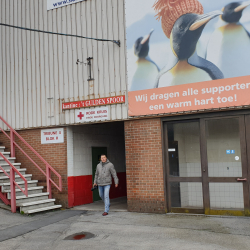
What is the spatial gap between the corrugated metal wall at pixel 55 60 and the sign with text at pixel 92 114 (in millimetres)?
197

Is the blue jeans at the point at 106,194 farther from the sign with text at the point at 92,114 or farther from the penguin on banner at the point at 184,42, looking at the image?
the penguin on banner at the point at 184,42

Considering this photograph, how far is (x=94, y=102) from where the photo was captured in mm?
10688

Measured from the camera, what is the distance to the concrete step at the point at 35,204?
393 inches

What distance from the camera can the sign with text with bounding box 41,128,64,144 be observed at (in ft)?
37.7

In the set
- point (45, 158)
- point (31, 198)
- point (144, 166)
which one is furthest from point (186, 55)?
point (31, 198)

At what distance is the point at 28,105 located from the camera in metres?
12.1

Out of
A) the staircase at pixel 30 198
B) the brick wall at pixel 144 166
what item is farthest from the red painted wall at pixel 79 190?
the brick wall at pixel 144 166

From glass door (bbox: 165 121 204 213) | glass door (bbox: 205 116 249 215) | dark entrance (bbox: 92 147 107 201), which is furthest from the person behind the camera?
dark entrance (bbox: 92 147 107 201)

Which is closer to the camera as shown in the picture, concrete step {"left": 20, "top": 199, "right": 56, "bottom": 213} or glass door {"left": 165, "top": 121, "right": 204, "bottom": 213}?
glass door {"left": 165, "top": 121, "right": 204, "bottom": 213}

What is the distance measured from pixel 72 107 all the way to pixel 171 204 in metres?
4.19

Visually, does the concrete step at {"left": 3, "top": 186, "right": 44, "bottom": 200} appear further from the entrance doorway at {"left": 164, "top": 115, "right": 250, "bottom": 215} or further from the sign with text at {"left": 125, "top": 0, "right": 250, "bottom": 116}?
the entrance doorway at {"left": 164, "top": 115, "right": 250, "bottom": 215}

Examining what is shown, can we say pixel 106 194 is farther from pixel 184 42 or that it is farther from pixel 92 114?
pixel 184 42

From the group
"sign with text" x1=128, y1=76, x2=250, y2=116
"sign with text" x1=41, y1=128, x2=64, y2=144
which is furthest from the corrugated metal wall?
"sign with text" x1=128, y1=76, x2=250, y2=116

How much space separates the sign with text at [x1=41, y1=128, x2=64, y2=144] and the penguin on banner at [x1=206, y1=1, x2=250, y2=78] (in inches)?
207
